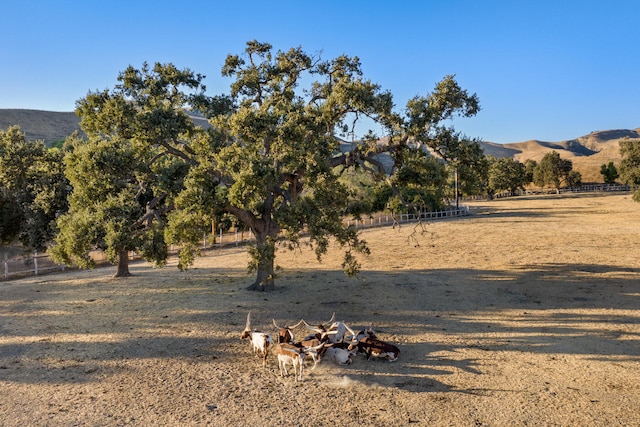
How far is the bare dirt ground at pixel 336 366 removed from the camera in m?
9.88

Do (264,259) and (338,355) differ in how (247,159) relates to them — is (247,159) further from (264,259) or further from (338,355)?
(338,355)

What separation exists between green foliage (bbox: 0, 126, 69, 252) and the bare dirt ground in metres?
4.49

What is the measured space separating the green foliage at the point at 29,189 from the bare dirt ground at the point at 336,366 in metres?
4.49

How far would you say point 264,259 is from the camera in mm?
18953

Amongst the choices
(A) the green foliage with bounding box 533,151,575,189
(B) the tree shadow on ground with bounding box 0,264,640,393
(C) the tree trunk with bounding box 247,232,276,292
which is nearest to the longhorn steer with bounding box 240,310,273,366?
(B) the tree shadow on ground with bounding box 0,264,640,393

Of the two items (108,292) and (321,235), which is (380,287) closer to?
(321,235)

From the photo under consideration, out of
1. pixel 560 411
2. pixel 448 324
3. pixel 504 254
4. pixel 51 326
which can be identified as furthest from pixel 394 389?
pixel 504 254

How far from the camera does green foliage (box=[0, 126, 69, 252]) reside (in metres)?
29.5

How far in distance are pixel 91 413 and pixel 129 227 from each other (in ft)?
36.5

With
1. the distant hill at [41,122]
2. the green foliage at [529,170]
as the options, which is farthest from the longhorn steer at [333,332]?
the distant hill at [41,122]

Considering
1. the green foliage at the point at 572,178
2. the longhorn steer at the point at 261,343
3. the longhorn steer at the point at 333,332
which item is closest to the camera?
the longhorn steer at the point at 261,343

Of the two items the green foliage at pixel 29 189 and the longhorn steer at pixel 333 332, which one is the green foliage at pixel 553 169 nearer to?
the green foliage at pixel 29 189

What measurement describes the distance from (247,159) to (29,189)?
22953 millimetres

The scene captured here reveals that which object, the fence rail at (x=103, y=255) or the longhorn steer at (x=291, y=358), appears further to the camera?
the fence rail at (x=103, y=255)
